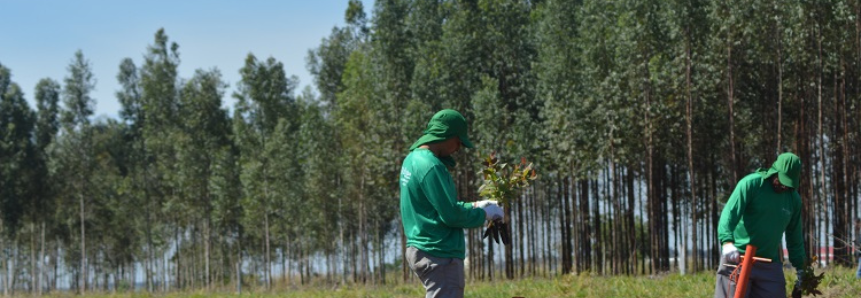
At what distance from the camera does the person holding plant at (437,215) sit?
19.5 ft

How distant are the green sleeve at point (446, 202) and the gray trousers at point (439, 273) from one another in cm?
28

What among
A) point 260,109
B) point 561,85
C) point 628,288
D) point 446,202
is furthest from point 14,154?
point 446,202

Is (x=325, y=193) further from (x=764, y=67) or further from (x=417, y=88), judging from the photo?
(x=764, y=67)

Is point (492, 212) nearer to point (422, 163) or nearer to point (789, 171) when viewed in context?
point (422, 163)

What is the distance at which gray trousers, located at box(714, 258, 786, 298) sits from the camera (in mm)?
7668

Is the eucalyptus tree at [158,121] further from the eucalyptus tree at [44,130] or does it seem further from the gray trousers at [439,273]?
the gray trousers at [439,273]

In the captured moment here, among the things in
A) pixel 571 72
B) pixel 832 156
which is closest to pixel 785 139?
pixel 832 156


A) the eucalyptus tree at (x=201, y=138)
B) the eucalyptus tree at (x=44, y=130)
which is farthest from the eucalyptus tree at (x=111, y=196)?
the eucalyptus tree at (x=201, y=138)

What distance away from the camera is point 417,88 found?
38156 millimetres

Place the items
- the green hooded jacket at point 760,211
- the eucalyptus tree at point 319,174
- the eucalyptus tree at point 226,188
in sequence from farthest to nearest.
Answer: the eucalyptus tree at point 226,188
the eucalyptus tree at point 319,174
the green hooded jacket at point 760,211

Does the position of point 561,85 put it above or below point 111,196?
above

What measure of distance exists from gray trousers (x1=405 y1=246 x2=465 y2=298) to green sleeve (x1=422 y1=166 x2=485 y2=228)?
281 mm

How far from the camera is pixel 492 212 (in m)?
6.05

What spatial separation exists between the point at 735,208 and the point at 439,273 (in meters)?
2.78
